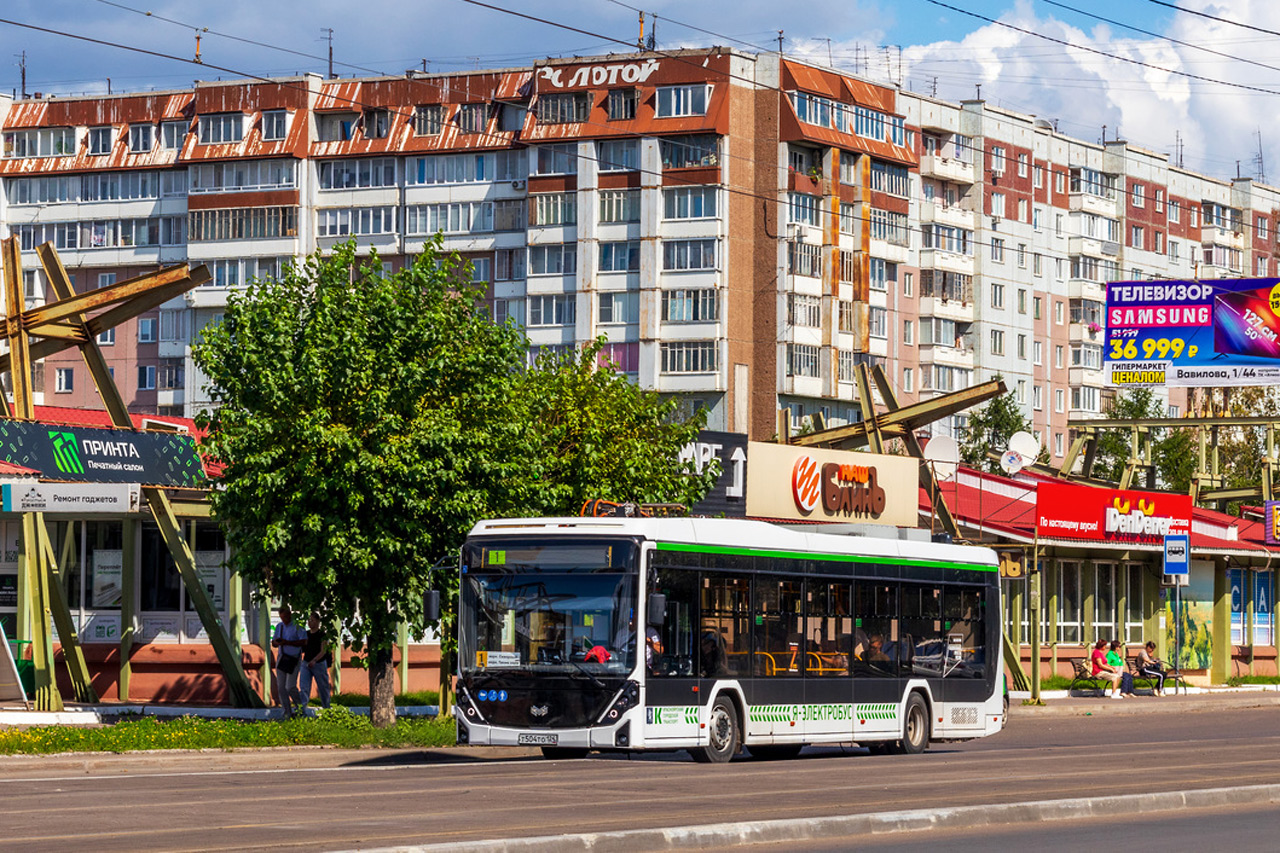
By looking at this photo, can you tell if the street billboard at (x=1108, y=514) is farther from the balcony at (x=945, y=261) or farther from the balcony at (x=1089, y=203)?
the balcony at (x=1089, y=203)

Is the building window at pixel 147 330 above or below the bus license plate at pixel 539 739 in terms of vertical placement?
above

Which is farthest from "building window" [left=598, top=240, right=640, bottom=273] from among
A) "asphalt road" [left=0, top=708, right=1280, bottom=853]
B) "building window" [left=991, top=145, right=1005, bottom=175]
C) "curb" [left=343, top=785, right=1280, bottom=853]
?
"curb" [left=343, top=785, right=1280, bottom=853]

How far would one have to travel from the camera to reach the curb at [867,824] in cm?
1274

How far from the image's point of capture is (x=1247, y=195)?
136m

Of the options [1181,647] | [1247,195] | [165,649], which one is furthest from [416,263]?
[1247,195]

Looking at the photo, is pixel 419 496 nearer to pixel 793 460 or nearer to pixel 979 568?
pixel 979 568

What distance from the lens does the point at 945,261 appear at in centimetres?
10806

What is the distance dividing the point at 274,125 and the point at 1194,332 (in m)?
57.0

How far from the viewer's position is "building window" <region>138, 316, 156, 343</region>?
104m

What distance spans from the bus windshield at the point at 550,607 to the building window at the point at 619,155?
2791 inches

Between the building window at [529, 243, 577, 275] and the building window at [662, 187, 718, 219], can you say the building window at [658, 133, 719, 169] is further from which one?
the building window at [529, 243, 577, 275]

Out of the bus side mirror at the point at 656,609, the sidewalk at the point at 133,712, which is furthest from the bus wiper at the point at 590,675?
the sidewalk at the point at 133,712

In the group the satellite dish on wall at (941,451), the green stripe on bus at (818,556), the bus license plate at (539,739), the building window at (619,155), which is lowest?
the bus license plate at (539,739)

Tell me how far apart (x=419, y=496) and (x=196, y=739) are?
4.54 meters
